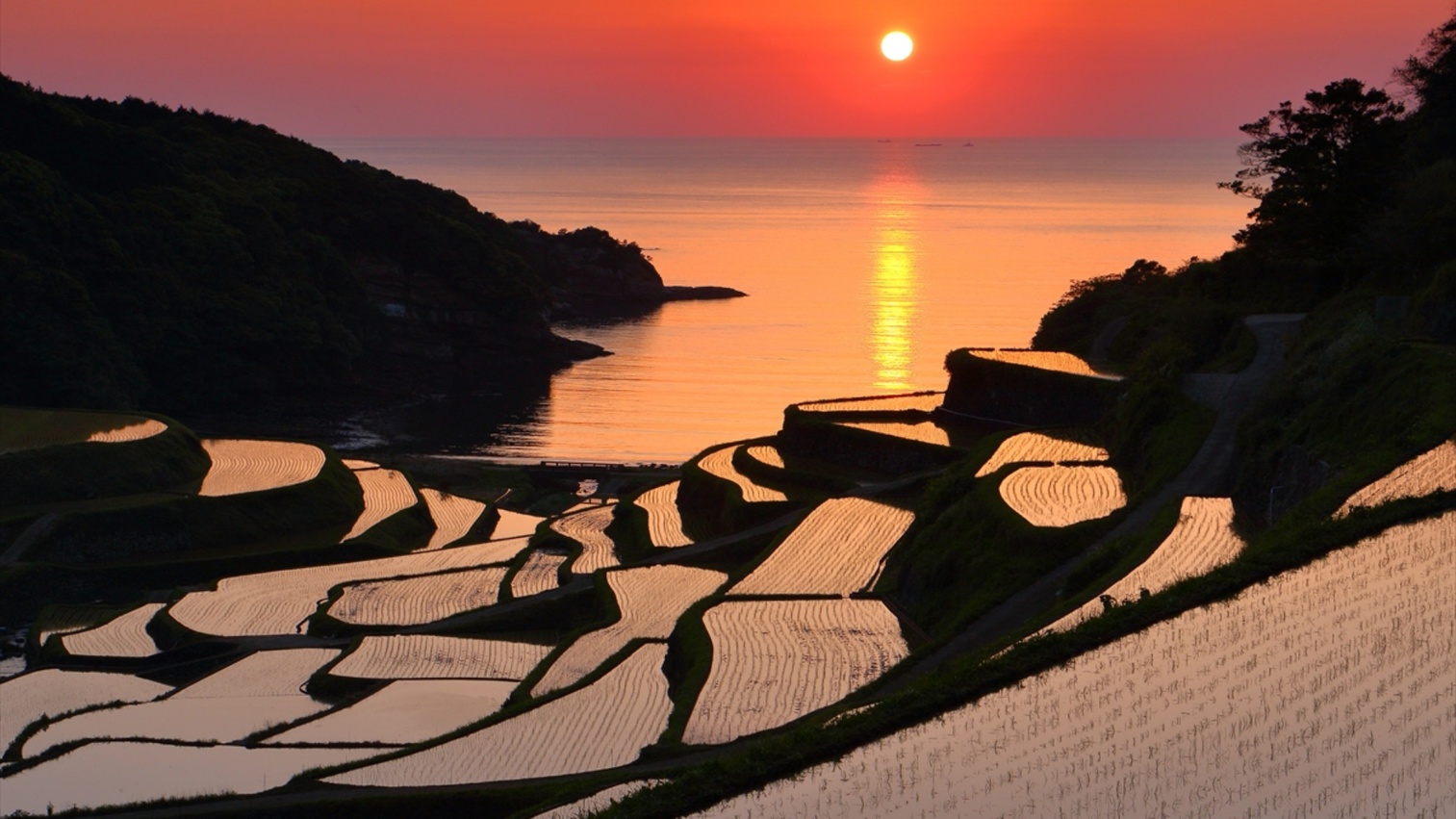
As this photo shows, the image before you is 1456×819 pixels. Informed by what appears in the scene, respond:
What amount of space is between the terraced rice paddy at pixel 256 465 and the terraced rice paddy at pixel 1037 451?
21.6 meters

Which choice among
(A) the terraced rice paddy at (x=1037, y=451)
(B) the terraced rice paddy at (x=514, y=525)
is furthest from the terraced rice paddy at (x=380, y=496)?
(A) the terraced rice paddy at (x=1037, y=451)

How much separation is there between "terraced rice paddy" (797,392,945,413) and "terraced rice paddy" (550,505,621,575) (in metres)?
7.15

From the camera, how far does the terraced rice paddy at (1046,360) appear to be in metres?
45.4

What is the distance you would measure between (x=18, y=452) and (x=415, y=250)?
51.1m

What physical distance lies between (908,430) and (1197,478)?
15.0 metres

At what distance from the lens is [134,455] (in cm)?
4775

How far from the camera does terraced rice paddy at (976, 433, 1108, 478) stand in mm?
36281

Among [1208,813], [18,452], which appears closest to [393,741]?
[1208,813]

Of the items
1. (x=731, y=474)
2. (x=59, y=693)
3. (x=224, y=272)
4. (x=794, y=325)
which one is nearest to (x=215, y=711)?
(x=59, y=693)

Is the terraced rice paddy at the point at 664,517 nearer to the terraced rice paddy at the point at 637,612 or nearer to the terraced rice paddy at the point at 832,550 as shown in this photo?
the terraced rice paddy at the point at 637,612

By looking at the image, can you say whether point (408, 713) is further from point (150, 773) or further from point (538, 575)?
point (538, 575)

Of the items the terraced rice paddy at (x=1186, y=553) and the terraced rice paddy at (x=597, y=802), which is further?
the terraced rice paddy at (x=1186, y=553)

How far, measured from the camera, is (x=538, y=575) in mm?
39250

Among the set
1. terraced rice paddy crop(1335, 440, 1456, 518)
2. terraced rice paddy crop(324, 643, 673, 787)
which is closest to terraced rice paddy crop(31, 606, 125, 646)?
terraced rice paddy crop(324, 643, 673, 787)
